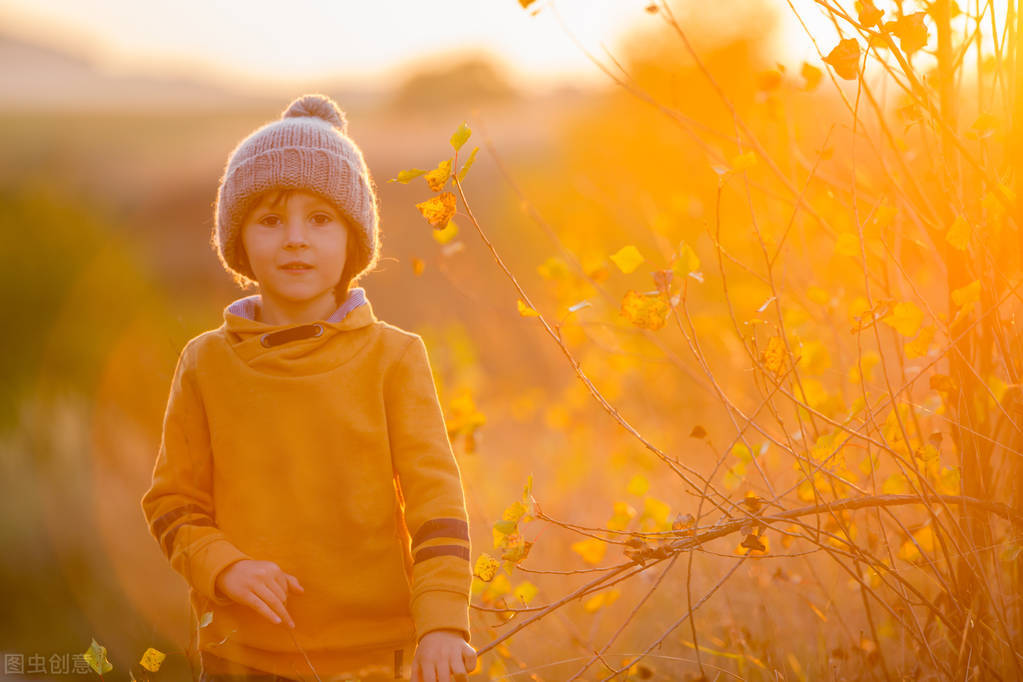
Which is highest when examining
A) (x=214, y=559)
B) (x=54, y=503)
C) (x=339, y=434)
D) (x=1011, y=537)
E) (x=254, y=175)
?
(x=254, y=175)

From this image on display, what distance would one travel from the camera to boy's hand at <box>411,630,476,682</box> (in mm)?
1522

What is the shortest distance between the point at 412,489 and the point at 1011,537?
1.21 m

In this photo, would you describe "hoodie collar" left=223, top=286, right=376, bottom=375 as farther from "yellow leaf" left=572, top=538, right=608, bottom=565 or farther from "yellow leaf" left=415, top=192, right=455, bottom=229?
"yellow leaf" left=572, top=538, right=608, bottom=565

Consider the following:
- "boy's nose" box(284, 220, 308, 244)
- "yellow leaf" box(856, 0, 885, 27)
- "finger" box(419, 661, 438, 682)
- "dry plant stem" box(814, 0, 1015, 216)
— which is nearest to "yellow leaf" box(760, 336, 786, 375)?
"dry plant stem" box(814, 0, 1015, 216)

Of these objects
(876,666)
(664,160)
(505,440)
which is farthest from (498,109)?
(876,666)

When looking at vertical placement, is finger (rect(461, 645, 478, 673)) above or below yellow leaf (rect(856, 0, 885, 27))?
below

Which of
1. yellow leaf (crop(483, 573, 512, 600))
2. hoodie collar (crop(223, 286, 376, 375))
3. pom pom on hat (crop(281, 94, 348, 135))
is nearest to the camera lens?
hoodie collar (crop(223, 286, 376, 375))

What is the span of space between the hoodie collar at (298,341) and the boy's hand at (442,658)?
21.5 inches

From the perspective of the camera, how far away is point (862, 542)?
2.51 metres

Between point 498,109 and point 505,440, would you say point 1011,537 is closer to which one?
point 505,440

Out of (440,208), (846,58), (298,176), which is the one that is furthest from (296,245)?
(846,58)

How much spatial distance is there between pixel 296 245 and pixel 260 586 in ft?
2.11

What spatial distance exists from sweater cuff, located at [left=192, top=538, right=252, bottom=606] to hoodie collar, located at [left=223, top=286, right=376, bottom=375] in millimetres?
339

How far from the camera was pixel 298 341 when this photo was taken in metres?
1.73
